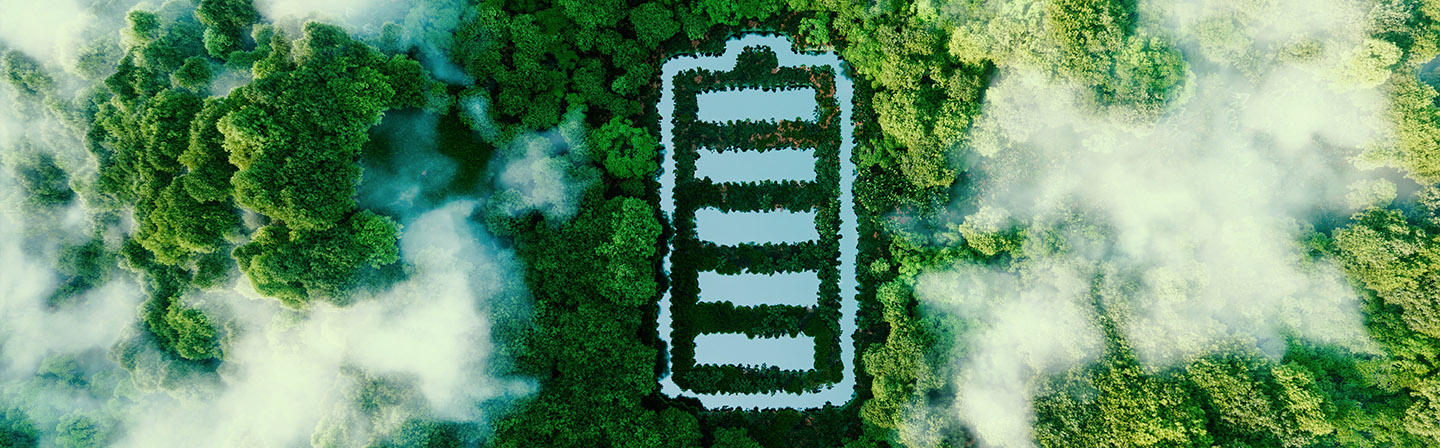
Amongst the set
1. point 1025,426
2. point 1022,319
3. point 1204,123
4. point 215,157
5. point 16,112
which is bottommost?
point 1025,426

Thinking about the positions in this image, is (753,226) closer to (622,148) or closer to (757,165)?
(757,165)

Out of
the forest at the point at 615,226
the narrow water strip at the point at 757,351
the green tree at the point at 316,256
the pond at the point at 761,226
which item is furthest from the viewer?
the narrow water strip at the point at 757,351

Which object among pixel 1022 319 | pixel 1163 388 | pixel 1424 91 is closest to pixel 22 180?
pixel 1022 319

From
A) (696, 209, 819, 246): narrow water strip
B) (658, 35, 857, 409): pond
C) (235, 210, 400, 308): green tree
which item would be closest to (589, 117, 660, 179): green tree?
(658, 35, 857, 409): pond

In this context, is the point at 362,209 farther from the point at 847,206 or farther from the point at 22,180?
the point at 847,206

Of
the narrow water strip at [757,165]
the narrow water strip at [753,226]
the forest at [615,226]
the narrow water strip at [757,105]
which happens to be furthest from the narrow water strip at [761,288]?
the narrow water strip at [757,105]

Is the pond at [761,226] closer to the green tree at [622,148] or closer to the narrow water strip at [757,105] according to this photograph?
the narrow water strip at [757,105]

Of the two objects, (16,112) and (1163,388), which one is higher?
(16,112)

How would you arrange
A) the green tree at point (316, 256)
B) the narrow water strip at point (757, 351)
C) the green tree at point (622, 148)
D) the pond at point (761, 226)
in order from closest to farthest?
the green tree at point (316, 256)
the green tree at point (622, 148)
the pond at point (761, 226)
the narrow water strip at point (757, 351)

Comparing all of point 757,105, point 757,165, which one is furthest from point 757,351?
point 757,105
